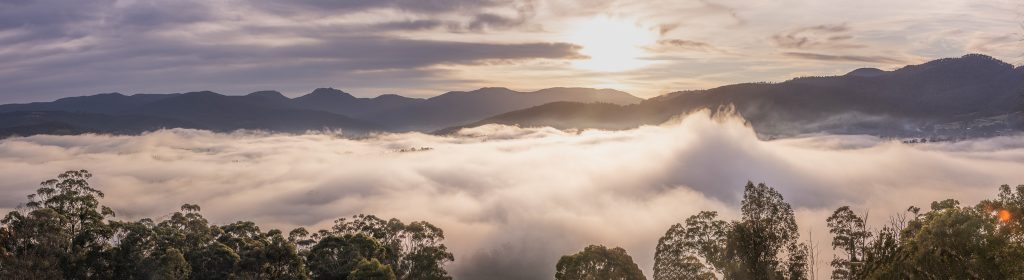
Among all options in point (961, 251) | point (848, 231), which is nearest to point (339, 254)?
point (848, 231)

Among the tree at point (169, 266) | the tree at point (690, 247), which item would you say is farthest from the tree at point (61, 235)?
the tree at point (690, 247)

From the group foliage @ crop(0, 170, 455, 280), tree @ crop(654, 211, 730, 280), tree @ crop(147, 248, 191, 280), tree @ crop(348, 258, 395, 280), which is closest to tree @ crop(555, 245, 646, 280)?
tree @ crop(654, 211, 730, 280)

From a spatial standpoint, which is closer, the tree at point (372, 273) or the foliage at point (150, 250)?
the tree at point (372, 273)

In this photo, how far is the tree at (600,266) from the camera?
43938mm

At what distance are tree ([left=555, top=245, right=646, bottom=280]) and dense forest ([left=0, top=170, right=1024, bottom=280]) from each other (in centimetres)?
8

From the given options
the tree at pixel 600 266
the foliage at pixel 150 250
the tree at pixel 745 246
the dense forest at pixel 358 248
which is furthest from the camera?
the foliage at pixel 150 250

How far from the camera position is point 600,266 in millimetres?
44625

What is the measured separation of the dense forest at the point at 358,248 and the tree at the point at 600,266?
0.25 ft

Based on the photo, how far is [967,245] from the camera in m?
18.1

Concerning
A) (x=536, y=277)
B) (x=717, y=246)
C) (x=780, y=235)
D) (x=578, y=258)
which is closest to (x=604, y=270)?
(x=578, y=258)

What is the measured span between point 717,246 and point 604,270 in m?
8.64

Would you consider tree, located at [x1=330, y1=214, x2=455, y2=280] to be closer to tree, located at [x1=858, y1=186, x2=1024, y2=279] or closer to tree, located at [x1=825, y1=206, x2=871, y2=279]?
tree, located at [x1=825, y1=206, x2=871, y2=279]

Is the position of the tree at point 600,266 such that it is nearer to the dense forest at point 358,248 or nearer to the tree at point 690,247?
the dense forest at point 358,248

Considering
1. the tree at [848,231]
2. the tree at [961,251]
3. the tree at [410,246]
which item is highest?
the tree at [961,251]
